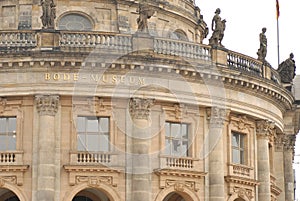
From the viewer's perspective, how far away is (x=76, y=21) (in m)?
48.3

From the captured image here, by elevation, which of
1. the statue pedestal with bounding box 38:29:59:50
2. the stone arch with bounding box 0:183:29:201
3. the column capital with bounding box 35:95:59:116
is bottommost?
the stone arch with bounding box 0:183:29:201

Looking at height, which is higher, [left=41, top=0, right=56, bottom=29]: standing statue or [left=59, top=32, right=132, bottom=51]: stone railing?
[left=41, top=0, right=56, bottom=29]: standing statue

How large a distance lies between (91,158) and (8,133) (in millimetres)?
3931

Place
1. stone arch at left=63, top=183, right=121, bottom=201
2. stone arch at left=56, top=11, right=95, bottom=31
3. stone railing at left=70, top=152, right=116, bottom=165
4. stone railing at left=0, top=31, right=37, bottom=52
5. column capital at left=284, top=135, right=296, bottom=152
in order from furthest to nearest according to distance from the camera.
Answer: column capital at left=284, top=135, right=296, bottom=152, stone arch at left=56, top=11, right=95, bottom=31, stone railing at left=0, top=31, right=37, bottom=52, stone railing at left=70, top=152, right=116, bottom=165, stone arch at left=63, top=183, right=121, bottom=201

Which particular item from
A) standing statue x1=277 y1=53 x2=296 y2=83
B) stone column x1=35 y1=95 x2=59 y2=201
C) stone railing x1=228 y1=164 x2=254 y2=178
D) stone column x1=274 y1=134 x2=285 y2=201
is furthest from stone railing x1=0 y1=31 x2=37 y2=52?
standing statue x1=277 y1=53 x2=296 y2=83

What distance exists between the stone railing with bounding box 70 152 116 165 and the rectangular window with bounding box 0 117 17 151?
2.80 meters

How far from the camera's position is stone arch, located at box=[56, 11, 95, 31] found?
48.0m

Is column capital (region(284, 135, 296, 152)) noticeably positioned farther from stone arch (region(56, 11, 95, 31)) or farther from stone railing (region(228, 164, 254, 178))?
stone arch (region(56, 11, 95, 31))

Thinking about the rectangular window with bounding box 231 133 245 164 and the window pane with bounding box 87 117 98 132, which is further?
the rectangular window with bounding box 231 133 245 164

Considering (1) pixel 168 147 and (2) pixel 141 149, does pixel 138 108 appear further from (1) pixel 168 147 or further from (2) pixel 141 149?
(1) pixel 168 147

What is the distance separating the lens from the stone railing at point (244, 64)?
44.6 m

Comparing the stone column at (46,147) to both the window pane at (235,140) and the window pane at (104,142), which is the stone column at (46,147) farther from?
the window pane at (235,140)

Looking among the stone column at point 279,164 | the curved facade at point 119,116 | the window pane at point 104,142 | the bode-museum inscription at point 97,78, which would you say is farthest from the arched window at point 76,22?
the stone column at point 279,164

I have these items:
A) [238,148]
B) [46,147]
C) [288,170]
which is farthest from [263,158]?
[46,147]
